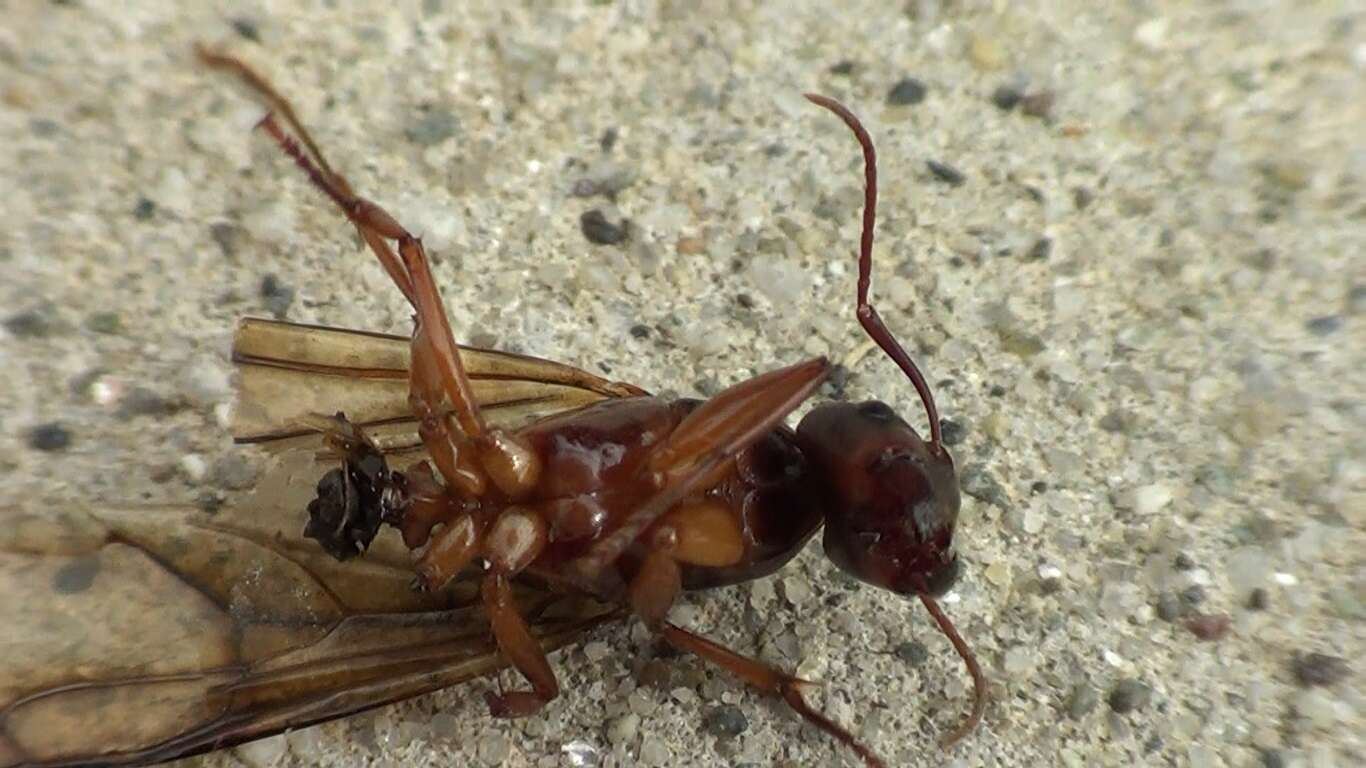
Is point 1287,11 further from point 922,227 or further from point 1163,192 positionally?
point 922,227

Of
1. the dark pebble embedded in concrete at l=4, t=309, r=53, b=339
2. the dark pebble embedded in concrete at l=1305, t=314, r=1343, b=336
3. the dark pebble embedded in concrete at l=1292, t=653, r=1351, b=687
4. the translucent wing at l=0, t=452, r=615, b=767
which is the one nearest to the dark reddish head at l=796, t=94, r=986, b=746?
the translucent wing at l=0, t=452, r=615, b=767

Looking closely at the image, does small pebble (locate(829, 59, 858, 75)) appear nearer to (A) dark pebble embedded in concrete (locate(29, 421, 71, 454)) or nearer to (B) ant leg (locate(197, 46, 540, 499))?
(B) ant leg (locate(197, 46, 540, 499))

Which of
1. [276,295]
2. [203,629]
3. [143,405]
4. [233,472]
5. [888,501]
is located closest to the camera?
[203,629]

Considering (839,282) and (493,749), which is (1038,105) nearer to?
(839,282)

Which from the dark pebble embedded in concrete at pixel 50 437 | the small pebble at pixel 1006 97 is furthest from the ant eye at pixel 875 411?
the dark pebble embedded in concrete at pixel 50 437

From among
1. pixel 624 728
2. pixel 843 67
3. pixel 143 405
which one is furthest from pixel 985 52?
pixel 143 405

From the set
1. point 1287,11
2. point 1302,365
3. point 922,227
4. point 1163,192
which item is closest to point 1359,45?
point 1287,11
